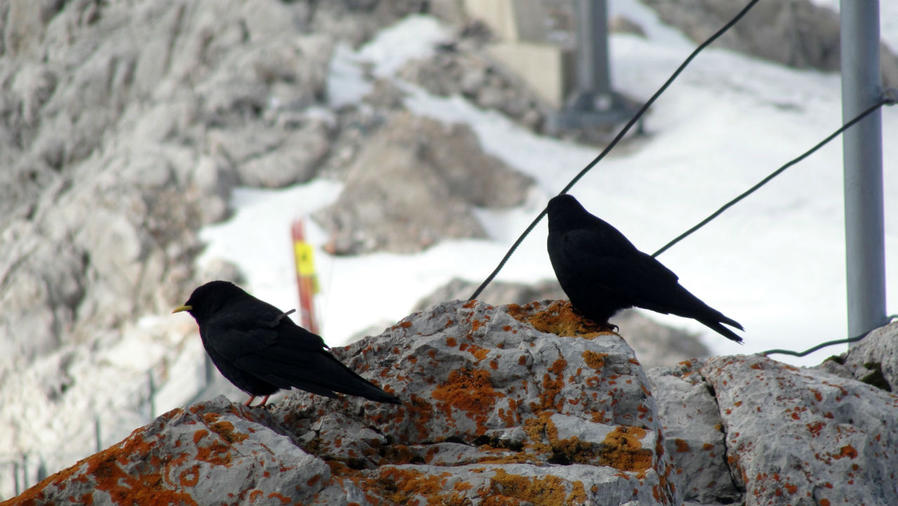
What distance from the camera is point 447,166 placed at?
53.1 ft

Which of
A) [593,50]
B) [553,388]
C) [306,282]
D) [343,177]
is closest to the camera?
[553,388]

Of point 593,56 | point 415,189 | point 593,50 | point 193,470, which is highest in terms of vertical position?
point 193,470

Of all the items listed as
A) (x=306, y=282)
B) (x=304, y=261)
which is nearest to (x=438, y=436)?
(x=306, y=282)

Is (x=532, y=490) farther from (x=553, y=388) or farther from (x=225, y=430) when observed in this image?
(x=225, y=430)

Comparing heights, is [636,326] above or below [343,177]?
above

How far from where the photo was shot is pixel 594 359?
2.77m

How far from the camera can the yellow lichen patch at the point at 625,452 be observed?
2.47m

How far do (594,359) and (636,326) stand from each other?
28.8 feet

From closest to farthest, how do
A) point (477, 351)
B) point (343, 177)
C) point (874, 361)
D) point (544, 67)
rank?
point (477, 351) < point (874, 361) < point (343, 177) < point (544, 67)

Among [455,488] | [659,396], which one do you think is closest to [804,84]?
[659,396]

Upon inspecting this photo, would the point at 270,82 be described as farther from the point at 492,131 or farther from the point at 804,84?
the point at 804,84

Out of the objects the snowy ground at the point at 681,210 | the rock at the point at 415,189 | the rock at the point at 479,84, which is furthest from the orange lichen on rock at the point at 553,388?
the rock at the point at 479,84

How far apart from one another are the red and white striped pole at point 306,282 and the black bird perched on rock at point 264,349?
980 cm

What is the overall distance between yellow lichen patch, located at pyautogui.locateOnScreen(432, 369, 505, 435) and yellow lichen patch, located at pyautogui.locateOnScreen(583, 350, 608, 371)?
278 millimetres
